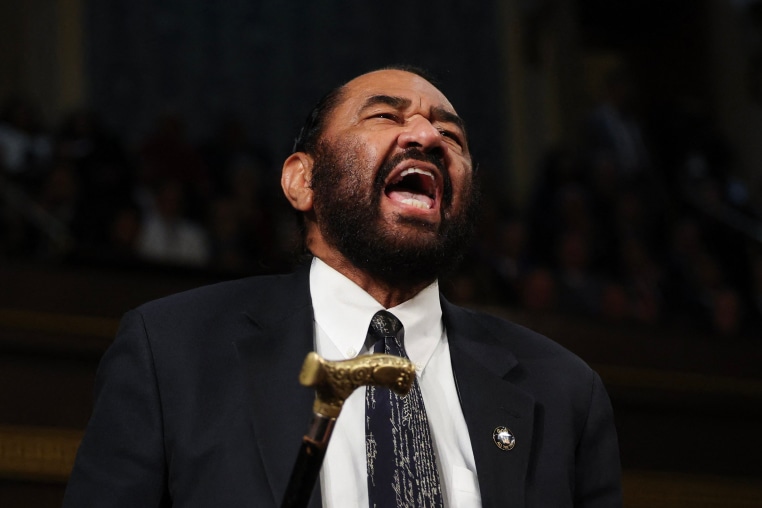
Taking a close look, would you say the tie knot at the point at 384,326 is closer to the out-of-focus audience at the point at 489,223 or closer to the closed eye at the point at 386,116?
the closed eye at the point at 386,116

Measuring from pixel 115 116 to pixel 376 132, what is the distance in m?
5.39

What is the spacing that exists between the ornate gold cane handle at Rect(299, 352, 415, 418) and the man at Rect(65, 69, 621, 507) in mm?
386

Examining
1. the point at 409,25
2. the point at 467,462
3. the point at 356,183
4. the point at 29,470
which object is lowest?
the point at 29,470

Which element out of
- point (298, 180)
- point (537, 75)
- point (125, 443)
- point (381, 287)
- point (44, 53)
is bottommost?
point (125, 443)

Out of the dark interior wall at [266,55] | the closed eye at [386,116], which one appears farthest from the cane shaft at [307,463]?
the dark interior wall at [266,55]

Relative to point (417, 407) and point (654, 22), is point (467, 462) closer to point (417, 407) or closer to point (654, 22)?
point (417, 407)

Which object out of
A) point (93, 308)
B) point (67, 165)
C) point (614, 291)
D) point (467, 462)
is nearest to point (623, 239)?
point (614, 291)

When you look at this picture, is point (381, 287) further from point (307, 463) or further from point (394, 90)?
point (307, 463)

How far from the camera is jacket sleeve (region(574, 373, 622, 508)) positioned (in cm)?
162

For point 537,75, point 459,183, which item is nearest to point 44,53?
point 537,75

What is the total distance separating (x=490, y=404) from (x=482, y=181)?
767 mm

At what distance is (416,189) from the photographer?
1.78m

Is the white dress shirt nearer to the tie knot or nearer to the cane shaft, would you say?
the tie knot

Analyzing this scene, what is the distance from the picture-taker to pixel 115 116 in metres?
6.82
